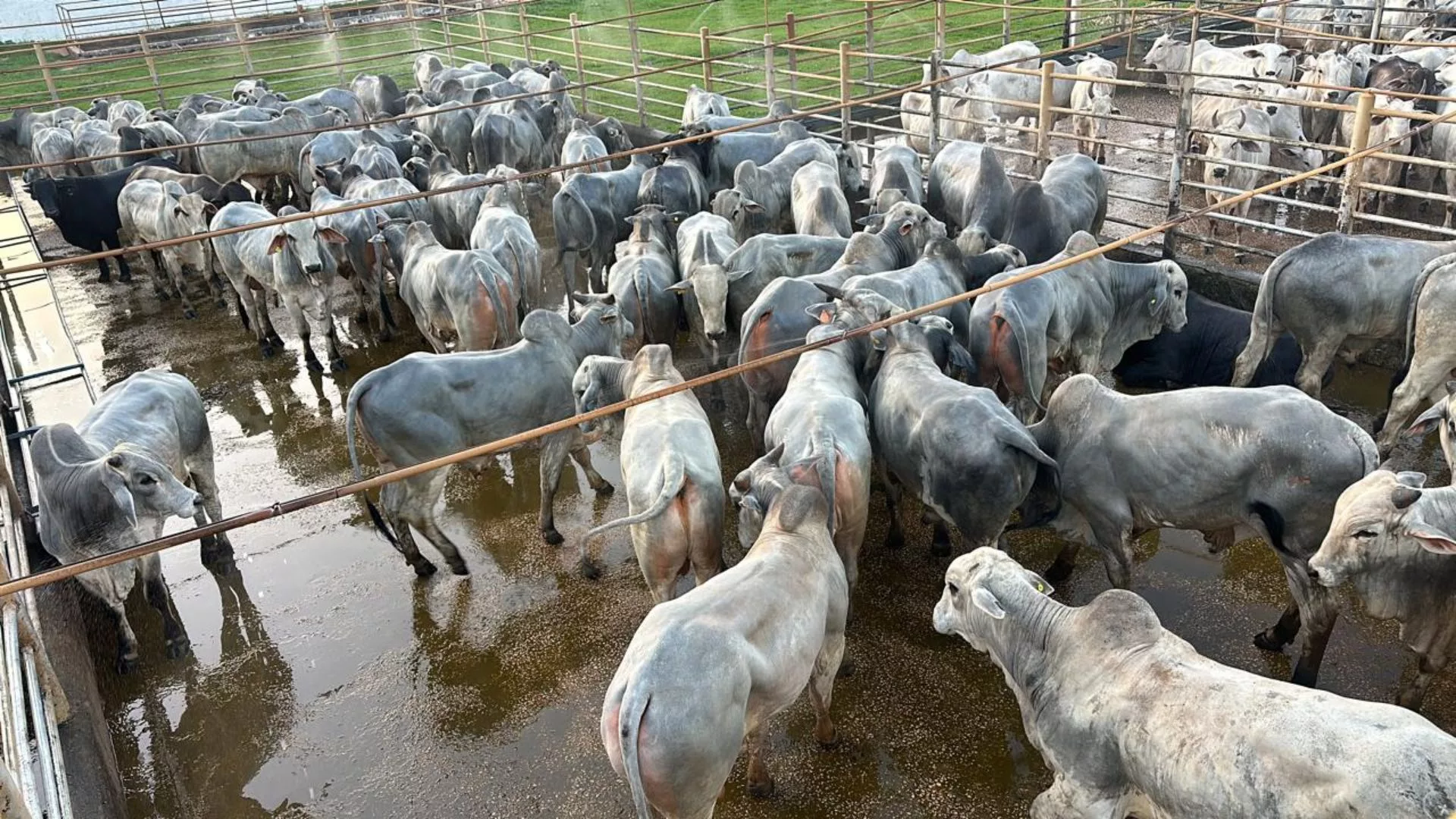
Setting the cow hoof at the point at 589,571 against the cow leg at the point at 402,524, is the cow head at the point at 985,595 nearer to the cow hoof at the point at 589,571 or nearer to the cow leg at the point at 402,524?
the cow hoof at the point at 589,571

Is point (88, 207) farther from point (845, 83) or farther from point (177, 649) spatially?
point (845, 83)

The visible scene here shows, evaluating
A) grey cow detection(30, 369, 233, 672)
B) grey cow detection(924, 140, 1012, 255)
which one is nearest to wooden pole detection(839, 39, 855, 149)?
grey cow detection(924, 140, 1012, 255)

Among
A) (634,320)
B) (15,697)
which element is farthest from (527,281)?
(15,697)

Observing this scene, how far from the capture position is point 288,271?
933 cm

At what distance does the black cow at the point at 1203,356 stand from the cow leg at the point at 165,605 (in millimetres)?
6701

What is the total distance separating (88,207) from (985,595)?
482 inches

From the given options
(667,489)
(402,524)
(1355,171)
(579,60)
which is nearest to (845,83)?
(1355,171)

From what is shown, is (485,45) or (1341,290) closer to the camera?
(1341,290)

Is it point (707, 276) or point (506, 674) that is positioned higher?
point (707, 276)

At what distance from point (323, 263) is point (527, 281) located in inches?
73.6

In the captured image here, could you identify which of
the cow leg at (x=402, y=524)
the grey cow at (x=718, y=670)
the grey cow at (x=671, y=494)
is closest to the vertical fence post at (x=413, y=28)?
the cow leg at (x=402, y=524)

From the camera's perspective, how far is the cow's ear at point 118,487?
548 centimetres

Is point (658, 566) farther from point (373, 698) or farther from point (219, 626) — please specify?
point (219, 626)

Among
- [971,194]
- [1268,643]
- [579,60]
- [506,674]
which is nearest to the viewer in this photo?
[1268,643]
